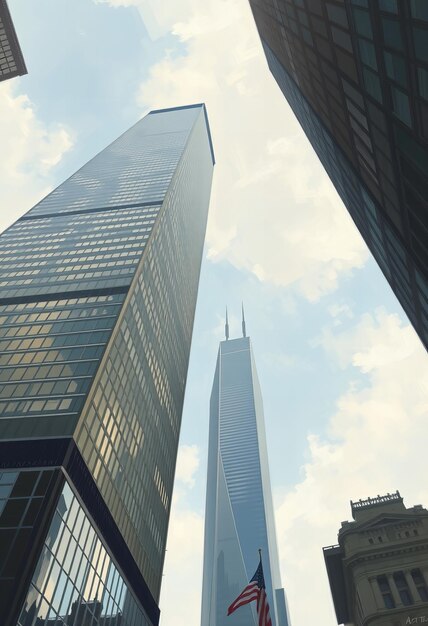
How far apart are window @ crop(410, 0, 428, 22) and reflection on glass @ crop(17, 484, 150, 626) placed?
39257 millimetres

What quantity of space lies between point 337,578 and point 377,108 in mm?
53606

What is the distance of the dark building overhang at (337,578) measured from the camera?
54594 mm

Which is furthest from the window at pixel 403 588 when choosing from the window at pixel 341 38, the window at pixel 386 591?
the window at pixel 341 38

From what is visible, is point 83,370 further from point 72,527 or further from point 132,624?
point 132,624

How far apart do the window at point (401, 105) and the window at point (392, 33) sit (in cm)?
155

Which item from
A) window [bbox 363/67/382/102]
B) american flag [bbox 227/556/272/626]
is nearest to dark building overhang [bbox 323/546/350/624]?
american flag [bbox 227/556/272/626]

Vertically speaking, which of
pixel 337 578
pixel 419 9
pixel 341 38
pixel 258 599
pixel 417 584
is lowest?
pixel 258 599

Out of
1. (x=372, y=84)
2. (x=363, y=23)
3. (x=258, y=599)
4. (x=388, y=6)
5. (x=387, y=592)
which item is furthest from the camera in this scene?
(x=387, y=592)

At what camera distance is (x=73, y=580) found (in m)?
40.0

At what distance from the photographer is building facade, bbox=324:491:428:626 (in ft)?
153

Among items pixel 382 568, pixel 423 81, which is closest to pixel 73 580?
pixel 382 568

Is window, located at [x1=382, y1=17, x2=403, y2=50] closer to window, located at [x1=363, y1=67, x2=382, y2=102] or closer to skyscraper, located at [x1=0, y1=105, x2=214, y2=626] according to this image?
window, located at [x1=363, y1=67, x2=382, y2=102]

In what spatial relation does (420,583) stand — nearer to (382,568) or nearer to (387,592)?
(387,592)

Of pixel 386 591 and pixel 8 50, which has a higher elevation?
pixel 8 50
